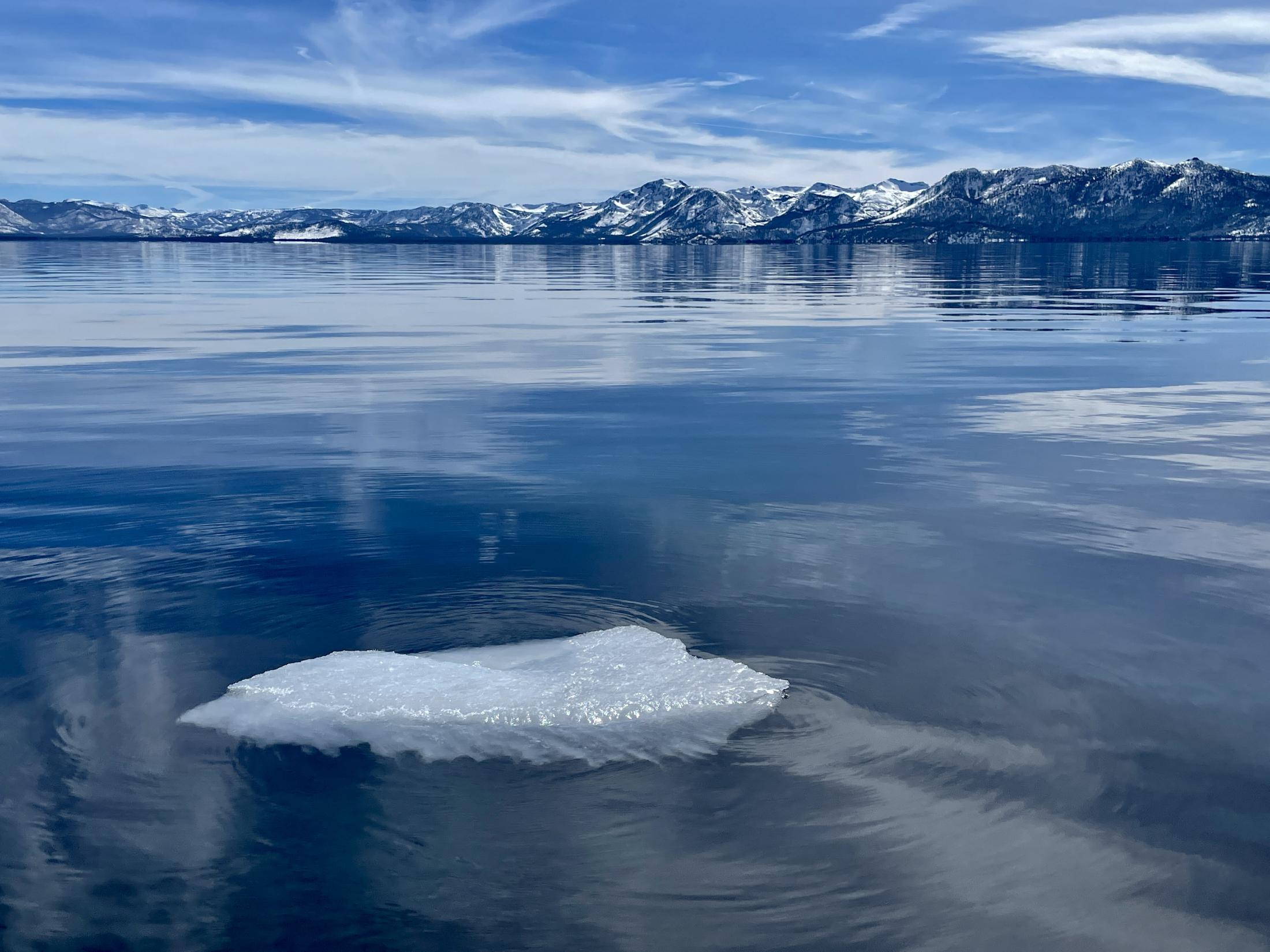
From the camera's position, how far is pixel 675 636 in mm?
10586

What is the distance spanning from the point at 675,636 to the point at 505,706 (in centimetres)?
239

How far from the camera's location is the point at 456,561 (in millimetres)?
12594

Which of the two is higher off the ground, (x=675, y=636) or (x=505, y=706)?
(x=675, y=636)

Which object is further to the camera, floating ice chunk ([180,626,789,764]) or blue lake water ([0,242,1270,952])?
floating ice chunk ([180,626,789,764])

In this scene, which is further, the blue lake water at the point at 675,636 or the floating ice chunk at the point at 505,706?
the floating ice chunk at the point at 505,706

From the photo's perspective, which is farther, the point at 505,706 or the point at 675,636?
the point at 675,636

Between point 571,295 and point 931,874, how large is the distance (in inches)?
2595

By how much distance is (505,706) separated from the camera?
8828mm

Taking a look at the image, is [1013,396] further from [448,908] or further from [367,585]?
[448,908]

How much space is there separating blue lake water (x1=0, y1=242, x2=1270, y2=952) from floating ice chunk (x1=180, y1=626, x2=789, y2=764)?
25 centimetres

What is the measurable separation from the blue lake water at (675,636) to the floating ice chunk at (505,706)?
0.83 ft

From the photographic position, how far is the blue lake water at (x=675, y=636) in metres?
6.58

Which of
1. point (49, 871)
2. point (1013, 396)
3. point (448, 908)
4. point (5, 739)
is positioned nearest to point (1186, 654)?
point (448, 908)

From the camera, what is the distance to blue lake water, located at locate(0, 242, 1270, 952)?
6578mm
